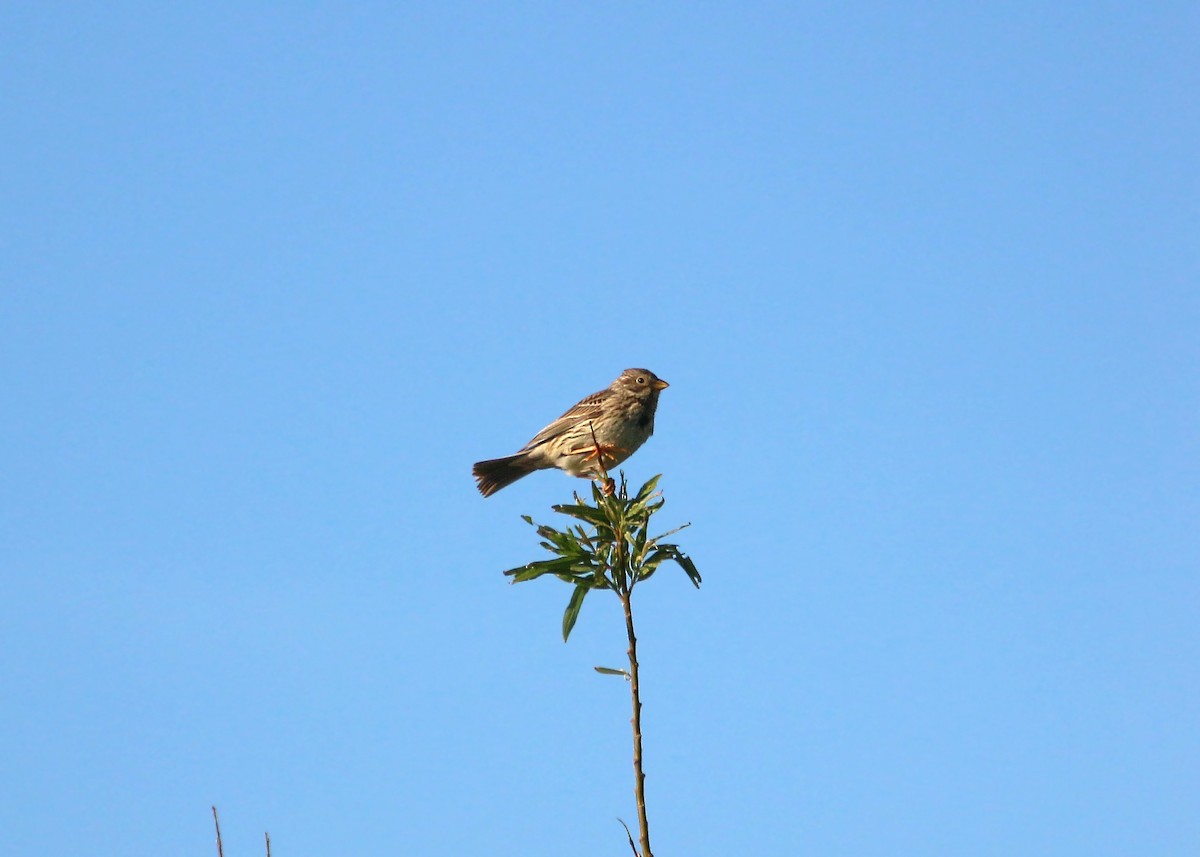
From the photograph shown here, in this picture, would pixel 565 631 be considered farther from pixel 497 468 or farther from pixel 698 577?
pixel 497 468

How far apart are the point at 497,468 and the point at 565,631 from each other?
6469mm

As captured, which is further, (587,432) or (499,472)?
(499,472)

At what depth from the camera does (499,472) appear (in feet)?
38.0

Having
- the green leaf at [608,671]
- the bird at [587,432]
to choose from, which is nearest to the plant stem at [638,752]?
the green leaf at [608,671]

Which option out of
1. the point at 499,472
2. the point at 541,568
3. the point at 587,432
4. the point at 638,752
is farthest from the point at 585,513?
the point at 499,472

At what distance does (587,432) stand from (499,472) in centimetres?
95

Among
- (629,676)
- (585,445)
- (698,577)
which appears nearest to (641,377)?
(585,445)

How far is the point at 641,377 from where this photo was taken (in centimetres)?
Answer: 1155

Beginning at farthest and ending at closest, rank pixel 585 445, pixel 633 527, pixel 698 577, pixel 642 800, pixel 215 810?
pixel 585 445 < pixel 698 577 < pixel 633 527 < pixel 215 810 < pixel 642 800

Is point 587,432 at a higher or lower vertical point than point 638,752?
higher

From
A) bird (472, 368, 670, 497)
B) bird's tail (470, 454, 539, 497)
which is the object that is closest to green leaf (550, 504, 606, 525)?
bird (472, 368, 670, 497)

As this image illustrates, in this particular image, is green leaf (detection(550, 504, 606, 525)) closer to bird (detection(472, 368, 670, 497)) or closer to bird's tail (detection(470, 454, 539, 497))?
bird (detection(472, 368, 670, 497))

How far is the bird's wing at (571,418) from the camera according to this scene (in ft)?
37.0

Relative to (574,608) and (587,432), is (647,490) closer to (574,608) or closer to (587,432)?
(574,608)
